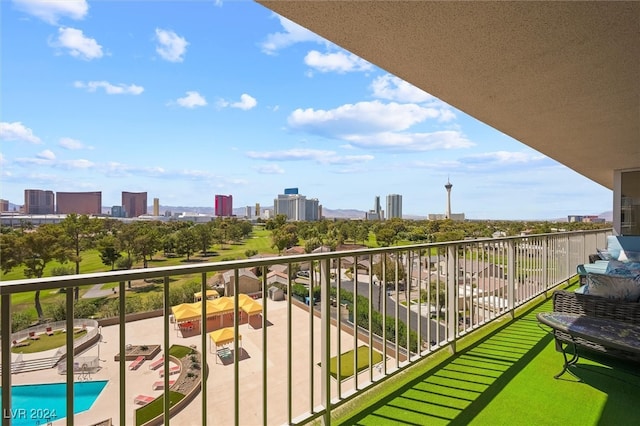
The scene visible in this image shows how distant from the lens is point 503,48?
2.29 m

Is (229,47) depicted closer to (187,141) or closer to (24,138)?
(187,141)

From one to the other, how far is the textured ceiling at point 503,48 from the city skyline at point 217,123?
5.32 meters

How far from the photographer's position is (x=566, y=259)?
224 inches

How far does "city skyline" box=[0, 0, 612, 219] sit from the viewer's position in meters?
16.0

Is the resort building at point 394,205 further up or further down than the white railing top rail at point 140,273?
further up

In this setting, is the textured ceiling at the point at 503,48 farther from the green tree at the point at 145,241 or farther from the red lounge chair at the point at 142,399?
the green tree at the point at 145,241

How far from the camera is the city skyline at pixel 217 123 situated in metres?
16.0

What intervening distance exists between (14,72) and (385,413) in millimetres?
32285

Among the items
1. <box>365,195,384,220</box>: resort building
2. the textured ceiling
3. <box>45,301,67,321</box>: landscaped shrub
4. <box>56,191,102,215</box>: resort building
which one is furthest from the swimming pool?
<box>365,195,384,220</box>: resort building

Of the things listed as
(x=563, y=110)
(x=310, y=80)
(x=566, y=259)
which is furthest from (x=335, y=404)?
(x=310, y=80)

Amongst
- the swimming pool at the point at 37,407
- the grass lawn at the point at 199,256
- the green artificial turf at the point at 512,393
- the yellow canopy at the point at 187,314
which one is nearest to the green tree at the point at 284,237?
the grass lawn at the point at 199,256

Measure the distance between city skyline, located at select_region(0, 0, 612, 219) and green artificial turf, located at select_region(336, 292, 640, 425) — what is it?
262 inches

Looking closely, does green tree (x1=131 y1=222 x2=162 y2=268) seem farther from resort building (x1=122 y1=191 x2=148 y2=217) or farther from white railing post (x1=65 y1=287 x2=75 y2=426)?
white railing post (x1=65 y1=287 x2=75 y2=426)

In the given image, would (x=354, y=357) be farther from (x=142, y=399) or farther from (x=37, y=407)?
(x=142, y=399)
